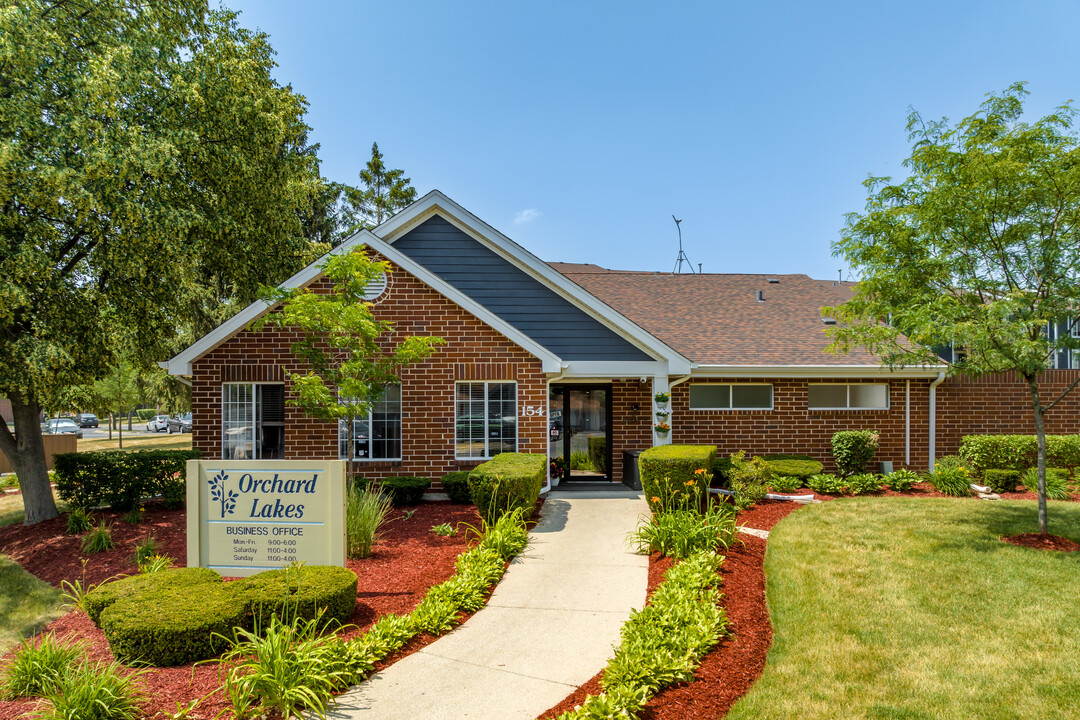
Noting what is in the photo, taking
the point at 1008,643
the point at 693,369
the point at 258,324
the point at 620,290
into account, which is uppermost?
the point at 620,290

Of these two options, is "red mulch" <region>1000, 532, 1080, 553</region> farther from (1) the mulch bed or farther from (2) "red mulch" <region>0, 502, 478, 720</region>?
(2) "red mulch" <region>0, 502, 478, 720</region>

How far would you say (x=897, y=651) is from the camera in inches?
204

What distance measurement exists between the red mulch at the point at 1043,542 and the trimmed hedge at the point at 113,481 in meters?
13.4

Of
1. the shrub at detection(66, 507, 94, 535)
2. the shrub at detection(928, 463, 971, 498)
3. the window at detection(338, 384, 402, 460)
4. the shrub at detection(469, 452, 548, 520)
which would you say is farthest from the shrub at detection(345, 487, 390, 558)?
the shrub at detection(928, 463, 971, 498)

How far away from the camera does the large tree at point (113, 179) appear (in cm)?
918

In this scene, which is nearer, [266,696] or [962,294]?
[266,696]

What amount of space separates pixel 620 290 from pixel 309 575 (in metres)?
12.9

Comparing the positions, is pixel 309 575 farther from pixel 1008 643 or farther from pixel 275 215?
pixel 275 215

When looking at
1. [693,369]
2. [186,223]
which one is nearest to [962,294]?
[693,369]

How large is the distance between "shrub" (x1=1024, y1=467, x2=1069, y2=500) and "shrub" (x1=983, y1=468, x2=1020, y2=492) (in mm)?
280

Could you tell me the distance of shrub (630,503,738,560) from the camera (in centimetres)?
736

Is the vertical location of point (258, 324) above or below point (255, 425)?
above

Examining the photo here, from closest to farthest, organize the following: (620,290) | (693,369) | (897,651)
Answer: (897,651)
(693,369)
(620,290)

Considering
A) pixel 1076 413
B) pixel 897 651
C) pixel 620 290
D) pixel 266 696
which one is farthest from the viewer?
pixel 620 290
